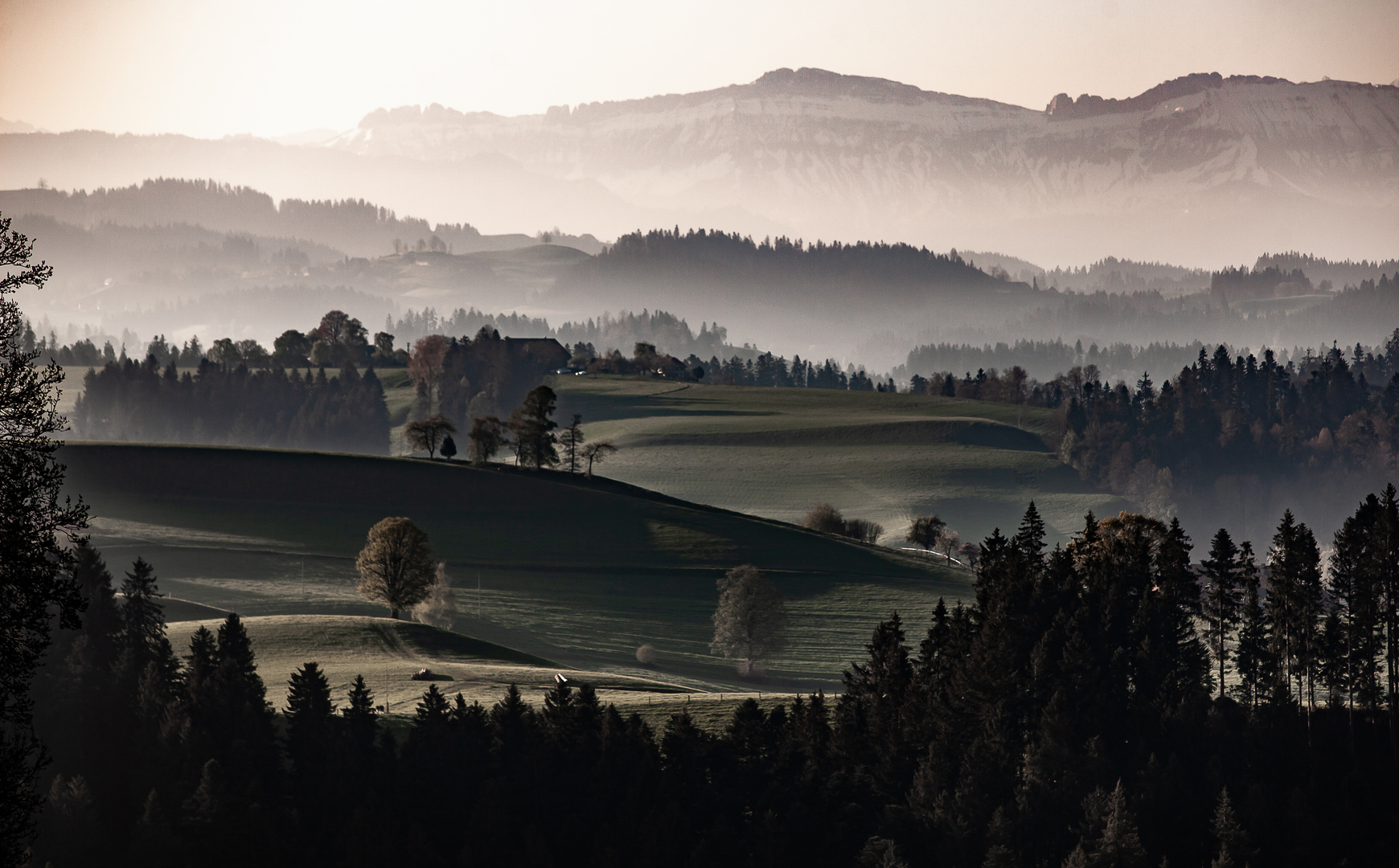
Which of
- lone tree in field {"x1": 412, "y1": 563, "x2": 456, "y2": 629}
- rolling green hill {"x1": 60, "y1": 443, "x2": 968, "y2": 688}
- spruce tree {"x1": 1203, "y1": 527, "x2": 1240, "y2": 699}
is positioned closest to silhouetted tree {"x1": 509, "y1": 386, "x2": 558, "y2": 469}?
rolling green hill {"x1": 60, "y1": 443, "x2": 968, "y2": 688}

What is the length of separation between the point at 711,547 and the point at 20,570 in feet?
362

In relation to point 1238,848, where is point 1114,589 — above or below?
above

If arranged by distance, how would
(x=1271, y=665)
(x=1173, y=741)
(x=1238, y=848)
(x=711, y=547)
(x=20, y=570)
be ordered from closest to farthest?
(x=20, y=570), (x=1238, y=848), (x=1173, y=741), (x=1271, y=665), (x=711, y=547)

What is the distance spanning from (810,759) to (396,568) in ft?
145

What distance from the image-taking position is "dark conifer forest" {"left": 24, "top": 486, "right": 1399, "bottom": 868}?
56.2 meters

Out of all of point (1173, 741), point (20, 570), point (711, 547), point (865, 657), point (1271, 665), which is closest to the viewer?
point (20, 570)

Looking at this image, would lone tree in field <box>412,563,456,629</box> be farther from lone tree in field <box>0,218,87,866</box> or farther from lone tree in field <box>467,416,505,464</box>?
lone tree in field <box>0,218,87,866</box>

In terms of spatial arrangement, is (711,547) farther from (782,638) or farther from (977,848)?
(977,848)

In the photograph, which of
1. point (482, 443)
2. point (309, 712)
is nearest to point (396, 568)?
point (309, 712)

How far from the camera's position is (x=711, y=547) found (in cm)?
13012

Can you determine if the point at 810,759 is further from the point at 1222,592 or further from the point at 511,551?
the point at 511,551

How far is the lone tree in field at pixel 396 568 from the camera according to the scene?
9512 cm

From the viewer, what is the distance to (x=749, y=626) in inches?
3952

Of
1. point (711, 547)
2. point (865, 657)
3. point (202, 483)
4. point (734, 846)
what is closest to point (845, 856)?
point (734, 846)
